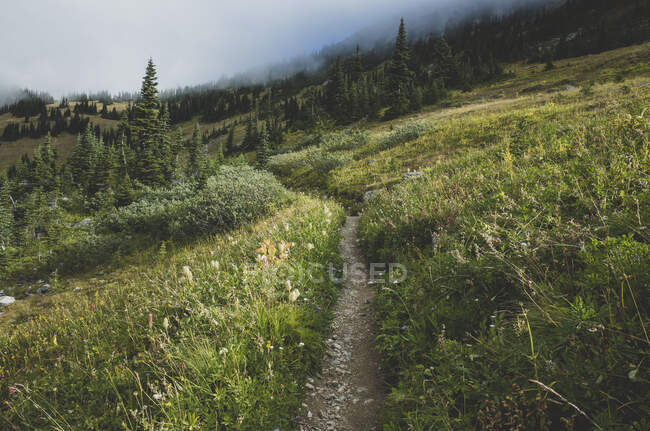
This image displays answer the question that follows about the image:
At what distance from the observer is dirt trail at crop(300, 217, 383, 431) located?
3201 mm

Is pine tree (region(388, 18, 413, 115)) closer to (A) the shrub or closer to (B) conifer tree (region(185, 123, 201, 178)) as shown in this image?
(A) the shrub

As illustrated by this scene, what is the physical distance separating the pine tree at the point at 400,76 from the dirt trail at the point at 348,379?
58745 millimetres

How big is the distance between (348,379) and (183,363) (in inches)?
84.1

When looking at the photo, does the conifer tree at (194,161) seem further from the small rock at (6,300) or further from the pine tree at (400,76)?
the pine tree at (400,76)

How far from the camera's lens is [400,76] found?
58.8m

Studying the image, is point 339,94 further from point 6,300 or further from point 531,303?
point 531,303

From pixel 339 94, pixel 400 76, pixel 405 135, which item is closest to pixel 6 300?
pixel 405 135

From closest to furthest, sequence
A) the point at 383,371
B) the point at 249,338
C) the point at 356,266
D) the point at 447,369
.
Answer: the point at 447,369 < the point at 249,338 < the point at 383,371 < the point at 356,266

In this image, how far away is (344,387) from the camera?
12.1ft

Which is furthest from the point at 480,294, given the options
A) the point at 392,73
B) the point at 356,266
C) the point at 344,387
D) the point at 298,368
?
the point at 392,73

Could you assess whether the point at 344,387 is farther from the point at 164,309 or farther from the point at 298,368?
the point at 164,309

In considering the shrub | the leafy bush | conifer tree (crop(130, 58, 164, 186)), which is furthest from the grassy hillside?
conifer tree (crop(130, 58, 164, 186))

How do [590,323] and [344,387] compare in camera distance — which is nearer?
[590,323]

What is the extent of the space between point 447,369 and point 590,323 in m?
1.25
